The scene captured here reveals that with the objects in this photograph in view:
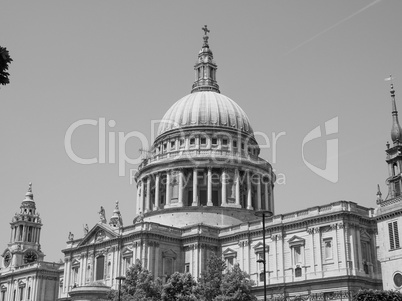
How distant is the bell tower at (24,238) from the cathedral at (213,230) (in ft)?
0.73

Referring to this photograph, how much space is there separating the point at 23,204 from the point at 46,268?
21.6 meters

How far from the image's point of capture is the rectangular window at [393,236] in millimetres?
64125

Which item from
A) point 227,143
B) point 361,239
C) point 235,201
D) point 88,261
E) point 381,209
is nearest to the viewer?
point 381,209

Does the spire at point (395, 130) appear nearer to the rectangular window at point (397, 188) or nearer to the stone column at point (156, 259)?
the rectangular window at point (397, 188)

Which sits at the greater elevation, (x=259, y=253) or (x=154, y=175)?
(x=154, y=175)

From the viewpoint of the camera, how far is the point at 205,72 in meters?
120

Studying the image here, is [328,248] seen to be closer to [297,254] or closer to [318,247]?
[318,247]

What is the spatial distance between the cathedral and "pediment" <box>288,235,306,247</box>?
0.20 metres

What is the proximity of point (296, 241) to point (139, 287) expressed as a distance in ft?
71.1

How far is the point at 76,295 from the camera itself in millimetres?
87000

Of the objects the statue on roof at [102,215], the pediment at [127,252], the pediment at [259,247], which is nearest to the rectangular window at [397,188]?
the pediment at [259,247]

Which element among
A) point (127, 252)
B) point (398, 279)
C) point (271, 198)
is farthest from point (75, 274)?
point (398, 279)

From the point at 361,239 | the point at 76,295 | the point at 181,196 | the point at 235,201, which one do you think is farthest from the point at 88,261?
the point at 361,239

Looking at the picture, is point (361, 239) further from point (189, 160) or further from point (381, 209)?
point (189, 160)
